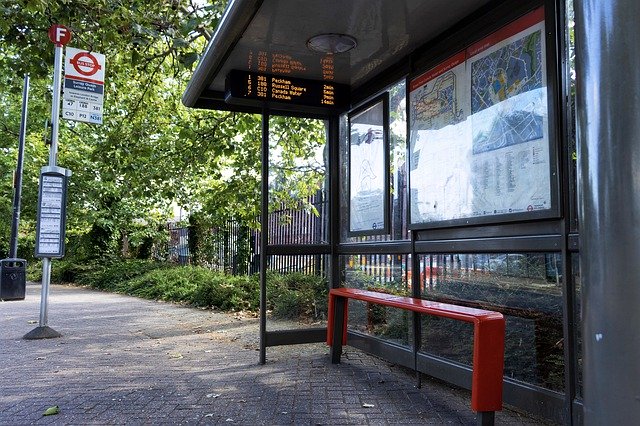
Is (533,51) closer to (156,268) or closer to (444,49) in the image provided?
(444,49)

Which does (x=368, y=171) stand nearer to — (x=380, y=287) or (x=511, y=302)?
(x=380, y=287)

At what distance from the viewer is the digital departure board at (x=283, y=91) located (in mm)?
5410

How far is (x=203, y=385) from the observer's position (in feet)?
15.8

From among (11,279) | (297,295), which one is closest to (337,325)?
(297,295)

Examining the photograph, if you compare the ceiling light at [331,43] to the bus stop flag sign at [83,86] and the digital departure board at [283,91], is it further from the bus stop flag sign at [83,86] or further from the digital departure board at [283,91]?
the bus stop flag sign at [83,86]

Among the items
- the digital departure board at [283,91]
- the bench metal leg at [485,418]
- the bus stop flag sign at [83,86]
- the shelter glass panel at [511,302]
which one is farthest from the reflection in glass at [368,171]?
the bus stop flag sign at [83,86]

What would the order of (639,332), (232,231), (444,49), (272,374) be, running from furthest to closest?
(232,231)
(272,374)
(444,49)
(639,332)

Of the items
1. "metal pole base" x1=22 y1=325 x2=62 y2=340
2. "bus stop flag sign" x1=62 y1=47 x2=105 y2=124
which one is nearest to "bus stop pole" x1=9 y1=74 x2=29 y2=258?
"bus stop flag sign" x1=62 y1=47 x2=105 y2=124

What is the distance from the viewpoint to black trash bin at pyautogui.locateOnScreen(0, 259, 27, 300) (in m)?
10.0

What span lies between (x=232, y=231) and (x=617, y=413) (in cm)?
1361

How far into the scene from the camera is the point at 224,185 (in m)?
9.63

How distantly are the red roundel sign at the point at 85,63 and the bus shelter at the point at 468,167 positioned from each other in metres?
2.78

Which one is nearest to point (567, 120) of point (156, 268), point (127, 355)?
point (127, 355)

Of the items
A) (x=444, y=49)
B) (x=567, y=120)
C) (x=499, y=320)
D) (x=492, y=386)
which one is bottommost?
(x=492, y=386)
